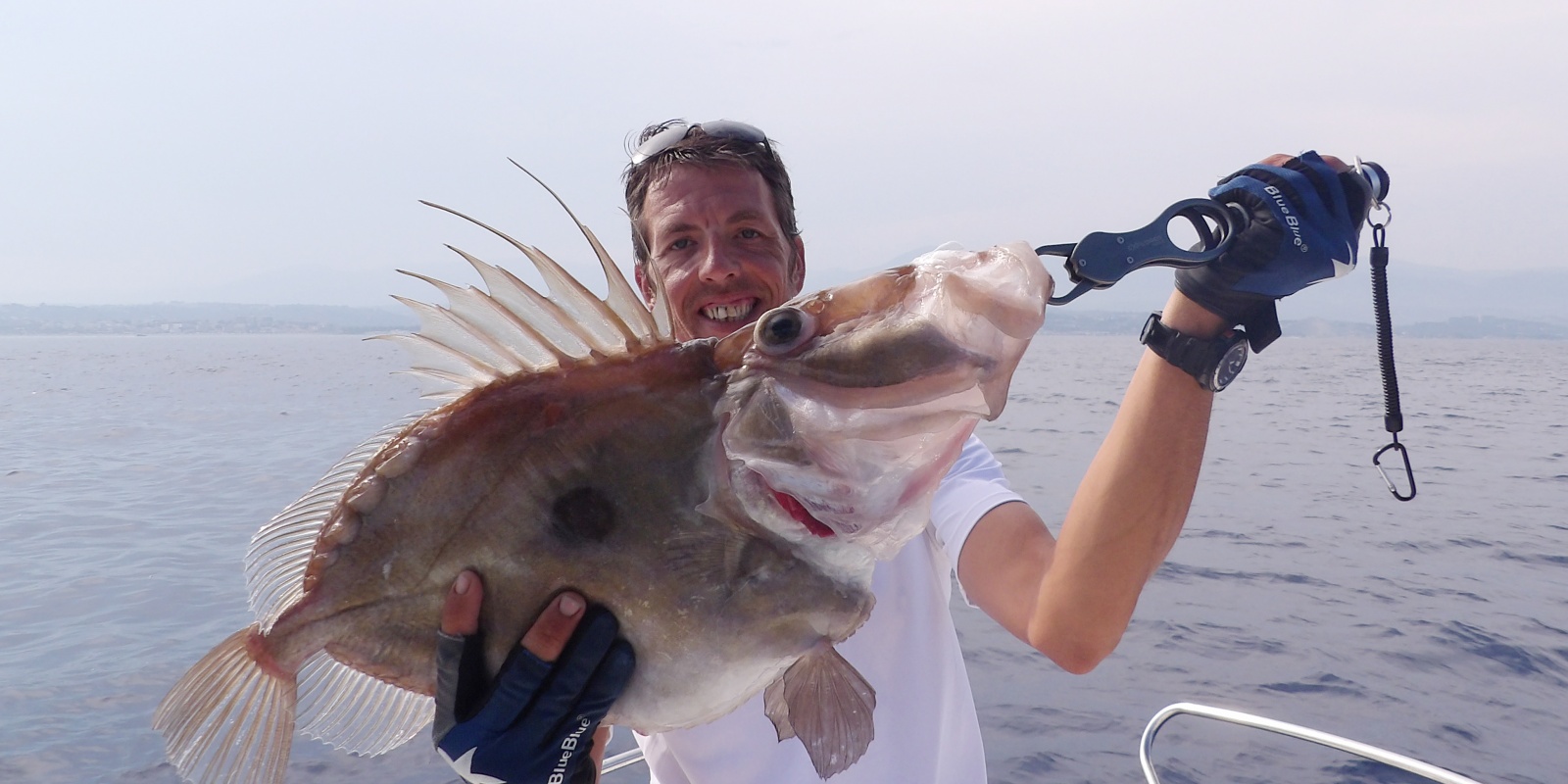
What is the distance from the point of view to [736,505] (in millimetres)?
1779

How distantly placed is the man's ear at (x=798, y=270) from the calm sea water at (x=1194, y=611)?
1.74m

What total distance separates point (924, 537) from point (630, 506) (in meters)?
1.53

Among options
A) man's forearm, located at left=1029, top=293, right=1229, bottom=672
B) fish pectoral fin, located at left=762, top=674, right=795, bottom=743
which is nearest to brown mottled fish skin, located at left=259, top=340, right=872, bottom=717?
fish pectoral fin, located at left=762, top=674, right=795, bottom=743

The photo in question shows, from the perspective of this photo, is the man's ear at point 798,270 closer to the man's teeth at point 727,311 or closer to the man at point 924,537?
the man at point 924,537

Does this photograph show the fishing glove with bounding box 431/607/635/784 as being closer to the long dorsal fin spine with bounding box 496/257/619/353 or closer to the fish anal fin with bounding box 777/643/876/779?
the fish anal fin with bounding box 777/643/876/779

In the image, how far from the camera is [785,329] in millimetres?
1730

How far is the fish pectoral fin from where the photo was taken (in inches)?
74.8

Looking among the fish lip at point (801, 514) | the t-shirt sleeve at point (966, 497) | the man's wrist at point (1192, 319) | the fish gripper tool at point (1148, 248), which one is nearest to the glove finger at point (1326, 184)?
the fish gripper tool at point (1148, 248)

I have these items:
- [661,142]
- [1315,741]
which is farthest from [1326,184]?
[1315,741]

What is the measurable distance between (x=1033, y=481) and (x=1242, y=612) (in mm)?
5607

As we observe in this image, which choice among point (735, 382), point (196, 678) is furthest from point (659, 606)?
point (196, 678)

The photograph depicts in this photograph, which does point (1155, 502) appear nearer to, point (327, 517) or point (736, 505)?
point (736, 505)

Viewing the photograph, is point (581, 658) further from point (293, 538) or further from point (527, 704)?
point (293, 538)

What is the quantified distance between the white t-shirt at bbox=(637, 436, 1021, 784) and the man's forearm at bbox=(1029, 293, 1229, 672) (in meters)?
0.51
